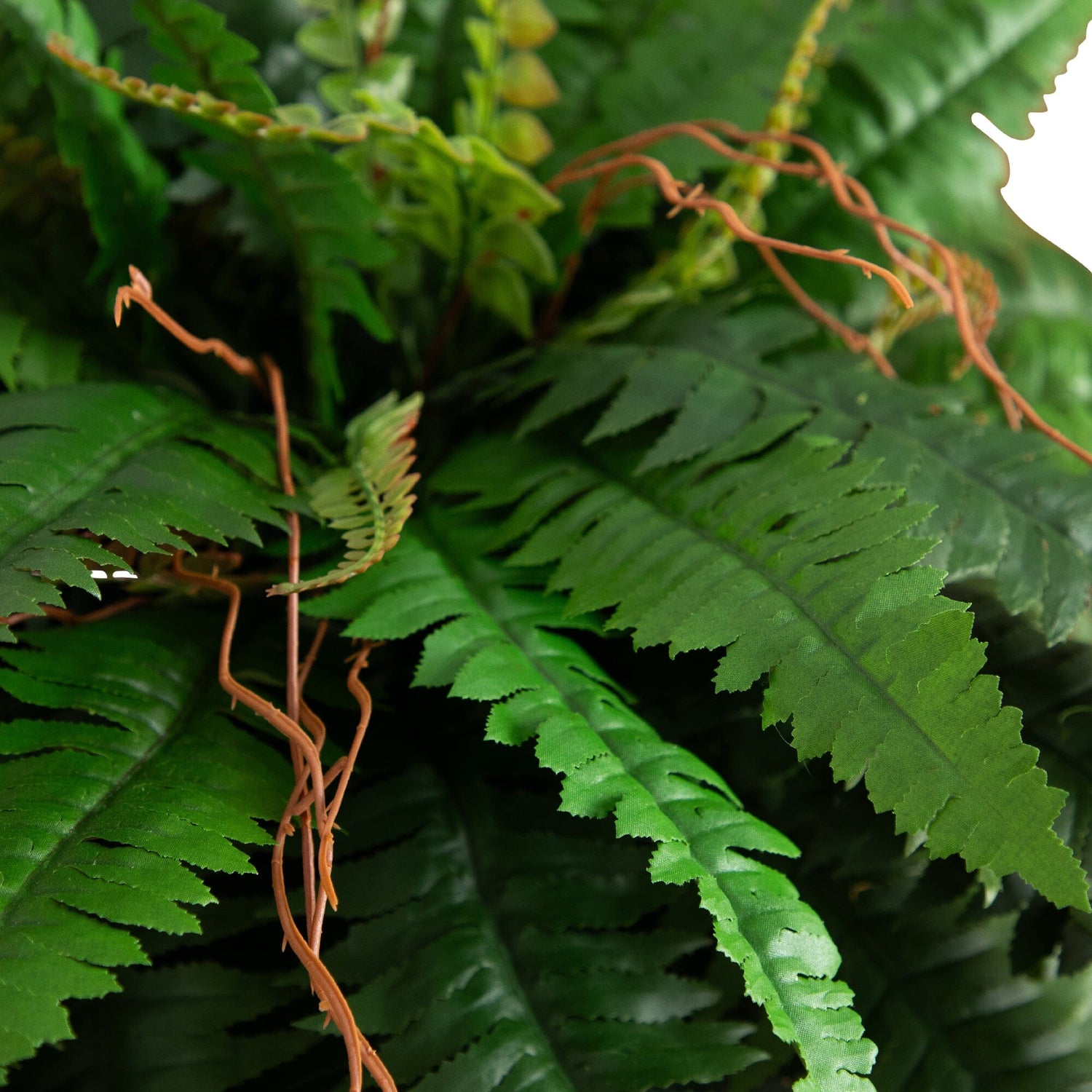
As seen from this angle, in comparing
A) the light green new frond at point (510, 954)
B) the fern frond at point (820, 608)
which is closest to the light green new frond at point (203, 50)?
the fern frond at point (820, 608)

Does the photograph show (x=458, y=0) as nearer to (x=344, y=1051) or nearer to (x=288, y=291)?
(x=288, y=291)

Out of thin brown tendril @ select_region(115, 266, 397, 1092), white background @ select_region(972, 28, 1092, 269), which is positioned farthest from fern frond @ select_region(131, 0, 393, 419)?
white background @ select_region(972, 28, 1092, 269)

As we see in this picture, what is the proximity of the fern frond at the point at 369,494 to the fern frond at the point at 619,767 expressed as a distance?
0.03 m

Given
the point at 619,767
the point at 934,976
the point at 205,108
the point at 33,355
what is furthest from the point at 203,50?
the point at 934,976

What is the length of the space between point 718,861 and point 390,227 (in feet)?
1.76

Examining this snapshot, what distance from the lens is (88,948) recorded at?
33 centimetres

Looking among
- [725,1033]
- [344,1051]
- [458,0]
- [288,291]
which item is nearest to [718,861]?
[725,1033]

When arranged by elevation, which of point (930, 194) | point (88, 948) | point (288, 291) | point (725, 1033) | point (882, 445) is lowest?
point (725, 1033)

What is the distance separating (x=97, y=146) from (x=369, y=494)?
0.29 m

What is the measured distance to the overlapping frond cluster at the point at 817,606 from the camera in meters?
0.35

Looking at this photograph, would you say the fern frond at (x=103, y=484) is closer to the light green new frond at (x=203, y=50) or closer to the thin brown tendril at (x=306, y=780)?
the thin brown tendril at (x=306, y=780)

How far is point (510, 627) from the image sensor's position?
Result: 1.58ft

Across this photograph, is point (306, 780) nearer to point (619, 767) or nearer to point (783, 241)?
point (619, 767)

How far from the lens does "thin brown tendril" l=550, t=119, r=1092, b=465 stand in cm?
55
